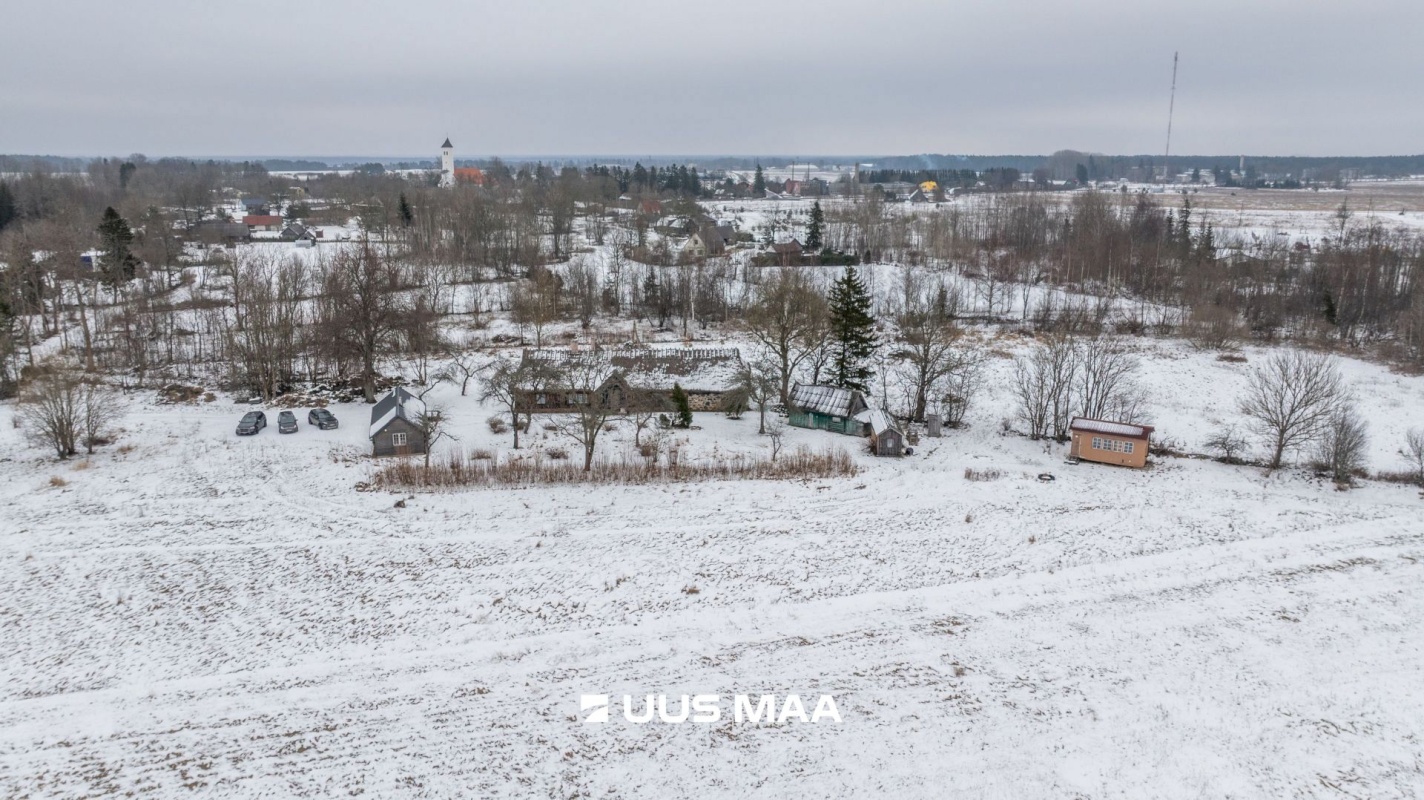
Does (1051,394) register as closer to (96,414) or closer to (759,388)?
(759,388)

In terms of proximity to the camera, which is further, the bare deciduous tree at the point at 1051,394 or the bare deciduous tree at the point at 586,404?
the bare deciduous tree at the point at 1051,394

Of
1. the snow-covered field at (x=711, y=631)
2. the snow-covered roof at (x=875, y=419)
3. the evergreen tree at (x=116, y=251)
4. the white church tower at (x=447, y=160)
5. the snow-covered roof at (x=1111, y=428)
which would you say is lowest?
the snow-covered field at (x=711, y=631)

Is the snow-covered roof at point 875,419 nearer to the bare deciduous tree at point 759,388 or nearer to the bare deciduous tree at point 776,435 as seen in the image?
the bare deciduous tree at point 776,435

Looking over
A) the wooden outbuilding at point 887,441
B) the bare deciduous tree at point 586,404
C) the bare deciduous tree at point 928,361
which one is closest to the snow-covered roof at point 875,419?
the wooden outbuilding at point 887,441

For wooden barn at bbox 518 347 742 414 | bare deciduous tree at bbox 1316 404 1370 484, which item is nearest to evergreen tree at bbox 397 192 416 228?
wooden barn at bbox 518 347 742 414

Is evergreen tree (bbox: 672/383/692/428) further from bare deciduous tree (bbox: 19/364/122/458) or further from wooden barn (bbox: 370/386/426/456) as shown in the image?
bare deciduous tree (bbox: 19/364/122/458)

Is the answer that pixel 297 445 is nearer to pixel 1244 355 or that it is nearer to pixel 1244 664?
pixel 1244 664

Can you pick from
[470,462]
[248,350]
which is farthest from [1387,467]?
[248,350]

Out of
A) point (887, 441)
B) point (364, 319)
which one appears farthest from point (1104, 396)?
point (364, 319)
